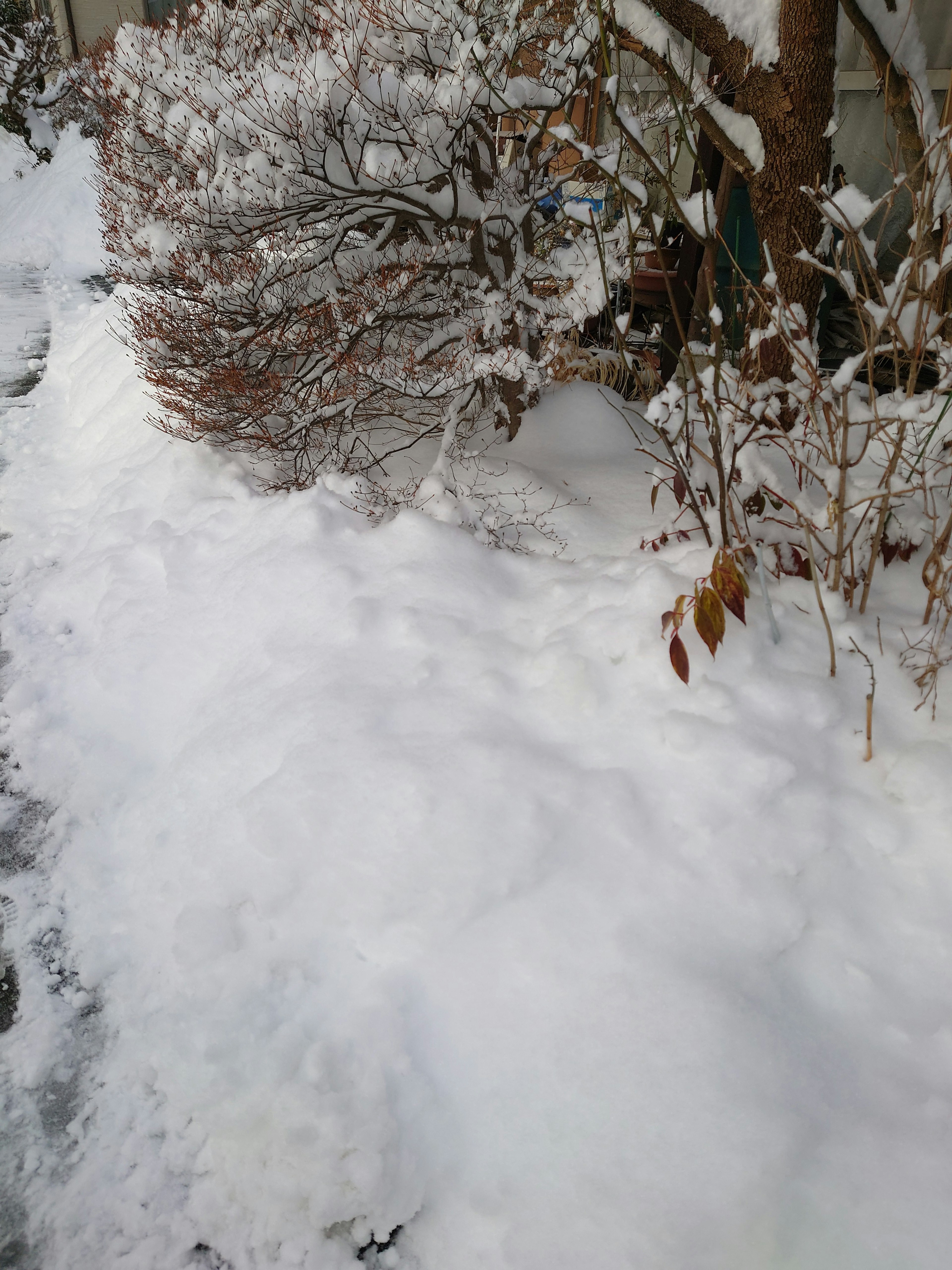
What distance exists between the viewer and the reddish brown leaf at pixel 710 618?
231 centimetres

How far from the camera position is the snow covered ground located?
5.65 feet

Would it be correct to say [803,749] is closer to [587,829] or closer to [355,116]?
[587,829]

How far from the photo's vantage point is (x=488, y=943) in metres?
2.04

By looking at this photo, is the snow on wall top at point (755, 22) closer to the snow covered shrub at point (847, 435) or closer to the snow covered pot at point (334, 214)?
the snow covered pot at point (334, 214)

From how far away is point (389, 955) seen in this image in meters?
2.08

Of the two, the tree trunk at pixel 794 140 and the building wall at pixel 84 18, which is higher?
the building wall at pixel 84 18

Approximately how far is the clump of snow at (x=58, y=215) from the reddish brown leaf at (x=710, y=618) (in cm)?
1116

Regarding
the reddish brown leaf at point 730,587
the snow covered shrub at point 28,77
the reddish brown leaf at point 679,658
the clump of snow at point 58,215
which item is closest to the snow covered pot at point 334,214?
the reddish brown leaf at point 730,587

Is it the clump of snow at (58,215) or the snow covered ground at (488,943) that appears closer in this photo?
the snow covered ground at (488,943)

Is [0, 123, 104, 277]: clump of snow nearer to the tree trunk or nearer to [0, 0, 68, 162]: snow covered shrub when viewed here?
[0, 0, 68, 162]: snow covered shrub

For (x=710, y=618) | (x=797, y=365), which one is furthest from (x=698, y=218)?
(x=710, y=618)

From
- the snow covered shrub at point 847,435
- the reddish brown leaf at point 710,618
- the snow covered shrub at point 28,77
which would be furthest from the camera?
the snow covered shrub at point 28,77

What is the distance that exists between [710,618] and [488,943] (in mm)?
1043

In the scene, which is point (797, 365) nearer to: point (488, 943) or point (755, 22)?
point (755, 22)
